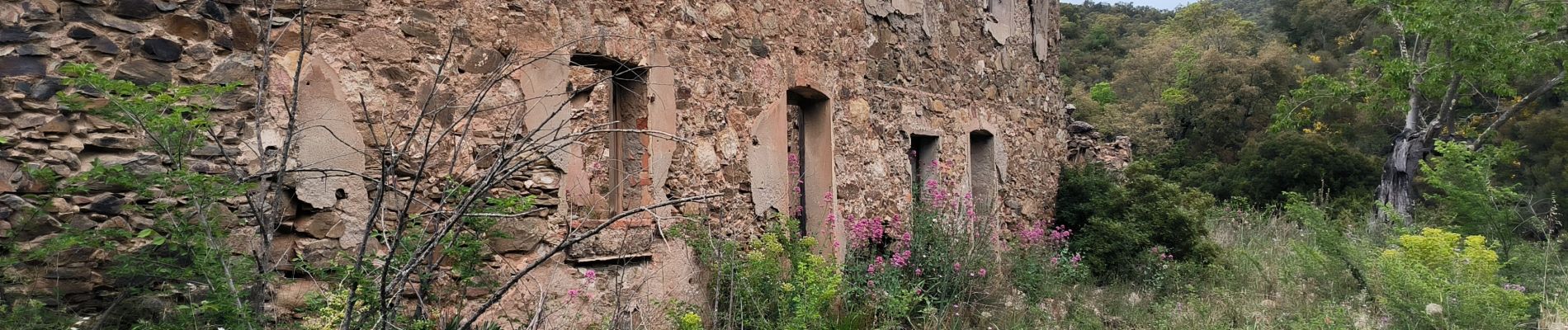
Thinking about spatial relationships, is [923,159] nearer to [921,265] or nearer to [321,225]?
[921,265]

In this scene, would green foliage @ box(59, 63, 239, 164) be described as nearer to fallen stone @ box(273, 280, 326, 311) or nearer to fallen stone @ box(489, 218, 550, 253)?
fallen stone @ box(273, 280, 326, 311)

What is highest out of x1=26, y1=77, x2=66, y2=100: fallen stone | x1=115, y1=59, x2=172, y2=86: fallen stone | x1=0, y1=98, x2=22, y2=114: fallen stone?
x1=115, y1=59, x2=172, y2=86: fallen stone

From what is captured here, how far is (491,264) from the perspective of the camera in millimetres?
4703

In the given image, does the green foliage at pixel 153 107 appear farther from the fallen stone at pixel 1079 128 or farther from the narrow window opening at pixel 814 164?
the fallen stone at pixel 1079 128

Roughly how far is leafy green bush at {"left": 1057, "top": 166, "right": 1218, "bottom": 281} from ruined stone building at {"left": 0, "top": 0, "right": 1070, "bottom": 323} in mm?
2068

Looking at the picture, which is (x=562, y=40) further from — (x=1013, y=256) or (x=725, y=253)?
(x=1013, y=256)

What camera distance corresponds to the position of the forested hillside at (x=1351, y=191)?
22.2ft

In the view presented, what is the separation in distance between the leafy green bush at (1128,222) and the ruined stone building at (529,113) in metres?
2.07

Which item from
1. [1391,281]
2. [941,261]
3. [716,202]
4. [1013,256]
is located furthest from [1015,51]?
[716,202]

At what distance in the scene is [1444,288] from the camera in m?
6.01

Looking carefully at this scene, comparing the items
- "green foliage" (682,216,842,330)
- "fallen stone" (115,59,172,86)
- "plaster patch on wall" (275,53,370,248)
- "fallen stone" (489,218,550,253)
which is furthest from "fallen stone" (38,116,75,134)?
"green foliage" (682,216,842,330)

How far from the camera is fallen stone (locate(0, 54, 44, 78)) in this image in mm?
3547

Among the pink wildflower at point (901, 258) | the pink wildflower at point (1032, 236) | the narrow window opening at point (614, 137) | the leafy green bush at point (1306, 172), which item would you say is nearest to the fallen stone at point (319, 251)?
the narrow window opening at point (614, 137)

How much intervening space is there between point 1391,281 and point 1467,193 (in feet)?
10.0
